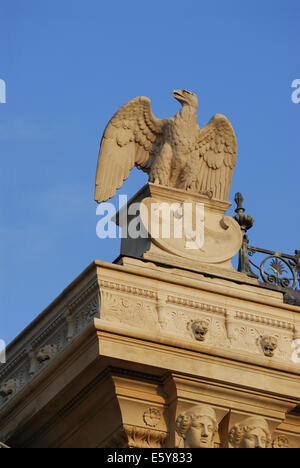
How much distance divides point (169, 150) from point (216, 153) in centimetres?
101

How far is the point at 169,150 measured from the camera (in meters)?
23.0

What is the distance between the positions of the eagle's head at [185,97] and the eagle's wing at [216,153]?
0.42 meters

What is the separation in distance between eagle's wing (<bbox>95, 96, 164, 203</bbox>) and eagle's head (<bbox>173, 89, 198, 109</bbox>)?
1.94ft

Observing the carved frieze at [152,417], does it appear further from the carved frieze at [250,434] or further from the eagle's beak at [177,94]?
the eagle's beak at [177,94]

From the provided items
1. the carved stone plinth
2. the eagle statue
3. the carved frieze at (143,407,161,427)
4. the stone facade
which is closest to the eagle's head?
the eagle statue

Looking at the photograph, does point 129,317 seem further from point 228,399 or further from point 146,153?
point 146,153

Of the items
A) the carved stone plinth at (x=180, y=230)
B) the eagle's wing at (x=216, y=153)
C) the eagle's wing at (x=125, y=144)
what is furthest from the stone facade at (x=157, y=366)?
the eagle's wing at (x=216, y=153)

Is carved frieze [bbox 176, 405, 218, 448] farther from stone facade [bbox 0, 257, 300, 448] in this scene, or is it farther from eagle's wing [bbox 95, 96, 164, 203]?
eagle's wing [bbox 95, 96, 164, 203]

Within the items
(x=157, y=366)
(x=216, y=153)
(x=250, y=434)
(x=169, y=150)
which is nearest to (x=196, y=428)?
(x=250, y=434)

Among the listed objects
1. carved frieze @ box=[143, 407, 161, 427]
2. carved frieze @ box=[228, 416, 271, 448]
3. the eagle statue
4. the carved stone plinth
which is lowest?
carved frieze @ box=[143, 407, 161, 427]

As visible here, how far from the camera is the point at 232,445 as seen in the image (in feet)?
66.4

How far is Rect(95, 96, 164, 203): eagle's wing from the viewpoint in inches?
894

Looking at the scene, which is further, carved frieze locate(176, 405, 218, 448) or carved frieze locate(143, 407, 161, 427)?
carved frieze locate(143, 407, 161, 427)
